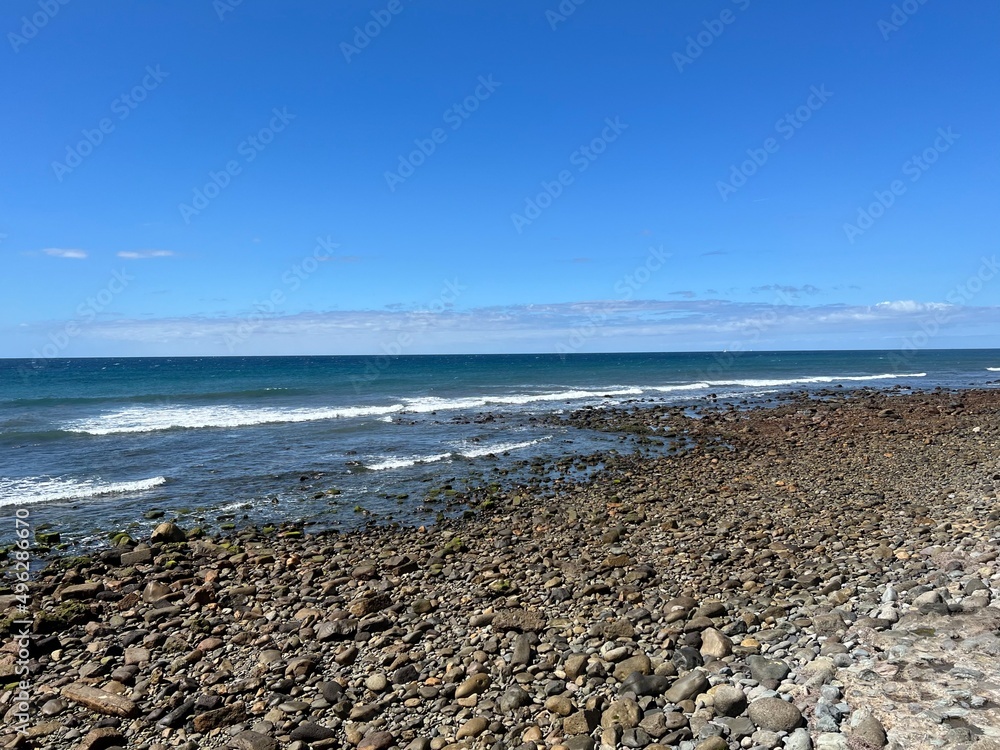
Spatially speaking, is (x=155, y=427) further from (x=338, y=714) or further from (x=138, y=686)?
(x=338, y=714)

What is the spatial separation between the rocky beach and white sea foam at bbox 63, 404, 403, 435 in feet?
54.5

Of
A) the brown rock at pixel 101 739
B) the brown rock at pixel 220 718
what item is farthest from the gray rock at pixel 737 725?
the brown rock at pixel 101 739

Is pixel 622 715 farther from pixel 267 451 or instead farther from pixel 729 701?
pixel 267 451

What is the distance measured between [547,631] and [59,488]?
14.4m

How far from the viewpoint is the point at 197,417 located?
96.0ft

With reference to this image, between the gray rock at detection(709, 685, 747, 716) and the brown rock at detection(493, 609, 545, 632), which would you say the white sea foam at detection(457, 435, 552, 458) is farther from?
the gray rock at detection(709, 685, 747, 716)

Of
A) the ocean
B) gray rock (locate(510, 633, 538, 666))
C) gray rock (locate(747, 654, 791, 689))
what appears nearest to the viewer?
gray rock (locate(747, 654, 791, 689))

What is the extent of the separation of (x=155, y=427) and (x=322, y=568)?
808 inches

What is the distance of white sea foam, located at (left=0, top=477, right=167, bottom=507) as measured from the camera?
562 inches

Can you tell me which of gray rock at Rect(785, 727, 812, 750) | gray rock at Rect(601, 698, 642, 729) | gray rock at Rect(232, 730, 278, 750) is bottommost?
gray rock at Rect(232, 730, 278, 750)

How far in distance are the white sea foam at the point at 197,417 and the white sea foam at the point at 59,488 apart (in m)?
9.43

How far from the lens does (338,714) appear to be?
216 inches

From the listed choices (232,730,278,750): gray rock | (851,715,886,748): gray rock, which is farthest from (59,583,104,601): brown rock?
(851,715,886,748): gray rock

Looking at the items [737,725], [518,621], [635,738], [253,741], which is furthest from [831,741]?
[253,741]
